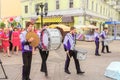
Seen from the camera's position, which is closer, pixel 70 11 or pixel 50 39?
pixel 50 39

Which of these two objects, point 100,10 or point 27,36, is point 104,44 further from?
point 100,10

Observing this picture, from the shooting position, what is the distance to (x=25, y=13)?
5125 cm

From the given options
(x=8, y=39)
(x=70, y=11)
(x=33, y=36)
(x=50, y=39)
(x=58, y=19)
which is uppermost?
(x=70, y=11)

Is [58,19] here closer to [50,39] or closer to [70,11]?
[70,11]

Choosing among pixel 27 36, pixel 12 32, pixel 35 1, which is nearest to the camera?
pixel 27 36

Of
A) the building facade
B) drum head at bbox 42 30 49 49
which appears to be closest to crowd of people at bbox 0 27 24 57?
drum head at bbox 42 30 49 49

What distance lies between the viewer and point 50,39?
32.3 feet

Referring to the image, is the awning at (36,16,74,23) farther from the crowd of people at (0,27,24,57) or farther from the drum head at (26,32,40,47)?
the drum head at (26,32,40,47)

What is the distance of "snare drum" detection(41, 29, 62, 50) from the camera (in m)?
9.88

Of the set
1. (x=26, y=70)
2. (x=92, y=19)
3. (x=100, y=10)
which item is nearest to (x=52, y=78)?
(x=26, y=70)

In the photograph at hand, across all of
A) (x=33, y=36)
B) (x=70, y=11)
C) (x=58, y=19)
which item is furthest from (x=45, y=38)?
(x=58, y=19)

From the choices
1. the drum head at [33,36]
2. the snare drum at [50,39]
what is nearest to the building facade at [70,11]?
the snare drum at [50,39]

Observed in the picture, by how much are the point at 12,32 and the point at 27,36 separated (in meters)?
Answer: 10.2

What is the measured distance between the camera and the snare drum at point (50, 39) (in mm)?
9875
